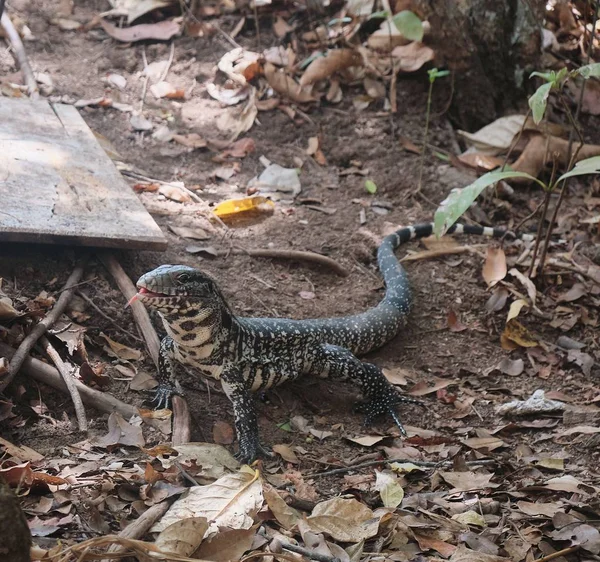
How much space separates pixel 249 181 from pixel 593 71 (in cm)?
346

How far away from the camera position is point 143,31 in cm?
971

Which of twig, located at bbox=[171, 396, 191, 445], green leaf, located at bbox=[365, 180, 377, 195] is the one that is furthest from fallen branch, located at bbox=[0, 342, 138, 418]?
green leaf, located at bbox=[365, 180, 377, 195]

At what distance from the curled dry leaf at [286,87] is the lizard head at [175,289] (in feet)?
14.8

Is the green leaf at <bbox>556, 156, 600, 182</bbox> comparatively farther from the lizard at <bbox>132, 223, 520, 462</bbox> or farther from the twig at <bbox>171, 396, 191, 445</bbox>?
the twig at <bbox>171, 396, 191, 445</bbox>

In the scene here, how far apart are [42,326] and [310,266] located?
2.69 metres

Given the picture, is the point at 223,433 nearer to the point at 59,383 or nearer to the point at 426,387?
the point at 59,383

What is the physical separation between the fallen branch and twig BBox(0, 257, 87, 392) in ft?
0.20

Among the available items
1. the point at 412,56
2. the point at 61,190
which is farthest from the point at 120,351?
the point at 412,56

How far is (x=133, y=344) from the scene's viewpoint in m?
5.66

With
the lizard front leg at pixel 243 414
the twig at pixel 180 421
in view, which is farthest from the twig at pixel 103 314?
the lizard front leg at pixel 243 414

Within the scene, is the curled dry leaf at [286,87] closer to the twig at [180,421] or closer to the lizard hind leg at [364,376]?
the lizard hind leg at [364,376]

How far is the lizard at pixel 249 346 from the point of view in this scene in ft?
16.3

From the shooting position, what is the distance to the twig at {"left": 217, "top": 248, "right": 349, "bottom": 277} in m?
6.96

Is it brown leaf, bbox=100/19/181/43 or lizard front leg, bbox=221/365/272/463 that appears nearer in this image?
lizard front leg, bbox=221/365/272/463
